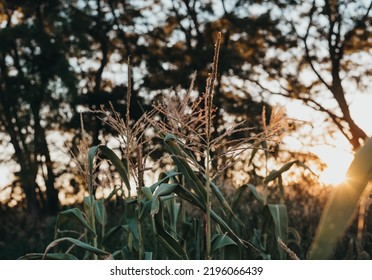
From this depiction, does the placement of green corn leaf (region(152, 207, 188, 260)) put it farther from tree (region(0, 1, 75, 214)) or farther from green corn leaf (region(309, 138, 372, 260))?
tree (region(0, 1, 75, 214))

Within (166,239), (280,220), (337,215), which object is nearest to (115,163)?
(166,239)

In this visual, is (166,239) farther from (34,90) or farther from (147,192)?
(34,90)

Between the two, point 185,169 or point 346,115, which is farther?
point 346,115

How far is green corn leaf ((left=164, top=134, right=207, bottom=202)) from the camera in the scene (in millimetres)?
1841

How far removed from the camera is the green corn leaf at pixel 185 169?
1841mm

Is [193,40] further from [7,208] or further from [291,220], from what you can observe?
[291,220]

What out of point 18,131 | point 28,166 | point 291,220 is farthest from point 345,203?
point 18,131

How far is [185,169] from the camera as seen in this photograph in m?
1.90

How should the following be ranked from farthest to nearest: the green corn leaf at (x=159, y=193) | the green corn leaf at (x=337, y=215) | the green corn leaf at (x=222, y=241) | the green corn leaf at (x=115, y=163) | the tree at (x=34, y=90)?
the tree at (x=34, y=90) → the green corn leaf at (x=115, y=163) → the green corn leaf at (x=222, y=241) → the green corn leaf at (x=159, y=193) → the green corn leaf at (x=337, y=215)

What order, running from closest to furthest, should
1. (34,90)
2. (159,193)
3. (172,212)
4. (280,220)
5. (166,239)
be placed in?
(159,193), (166,239), (172,212), (280,220), (34,90)

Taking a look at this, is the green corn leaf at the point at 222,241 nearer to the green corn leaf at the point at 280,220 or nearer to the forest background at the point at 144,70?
the green corn leaf at the point at 280,220

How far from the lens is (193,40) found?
15.0 meters

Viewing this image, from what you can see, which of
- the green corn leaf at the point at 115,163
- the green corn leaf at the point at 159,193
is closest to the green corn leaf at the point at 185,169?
the green corn leaf at the point at 159,193

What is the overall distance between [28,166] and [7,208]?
102 cm
